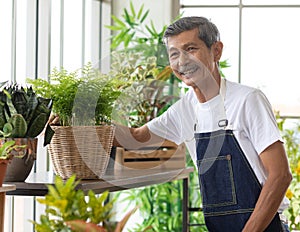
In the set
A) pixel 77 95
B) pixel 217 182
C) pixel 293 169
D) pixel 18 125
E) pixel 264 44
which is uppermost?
pixel 264 44

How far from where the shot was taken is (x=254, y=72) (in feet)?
19.4

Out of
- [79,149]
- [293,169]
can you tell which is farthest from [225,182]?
[293,169]

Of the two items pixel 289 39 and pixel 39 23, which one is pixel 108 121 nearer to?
pixel 39 23

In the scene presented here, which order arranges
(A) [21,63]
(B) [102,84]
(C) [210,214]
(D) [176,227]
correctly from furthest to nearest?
(D) [176,227]
(A) [21,63]
(C) [210,214]
(B) [102,84]

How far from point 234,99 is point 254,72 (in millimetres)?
3277

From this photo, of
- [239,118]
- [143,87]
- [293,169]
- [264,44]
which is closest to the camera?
[239,118]

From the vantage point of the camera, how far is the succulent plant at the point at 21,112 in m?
2.37

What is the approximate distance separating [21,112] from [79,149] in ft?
0.87

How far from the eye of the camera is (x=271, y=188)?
2.51 m

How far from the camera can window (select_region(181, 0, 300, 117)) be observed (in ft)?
19.1

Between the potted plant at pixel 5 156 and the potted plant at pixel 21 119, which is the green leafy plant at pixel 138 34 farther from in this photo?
the potted plant at pixel 5 156

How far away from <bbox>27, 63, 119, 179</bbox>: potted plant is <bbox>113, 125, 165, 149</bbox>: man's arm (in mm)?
319

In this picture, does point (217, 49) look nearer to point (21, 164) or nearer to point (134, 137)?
point (134, 137)

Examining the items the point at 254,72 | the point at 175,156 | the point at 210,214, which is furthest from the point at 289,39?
the point at 210,214
